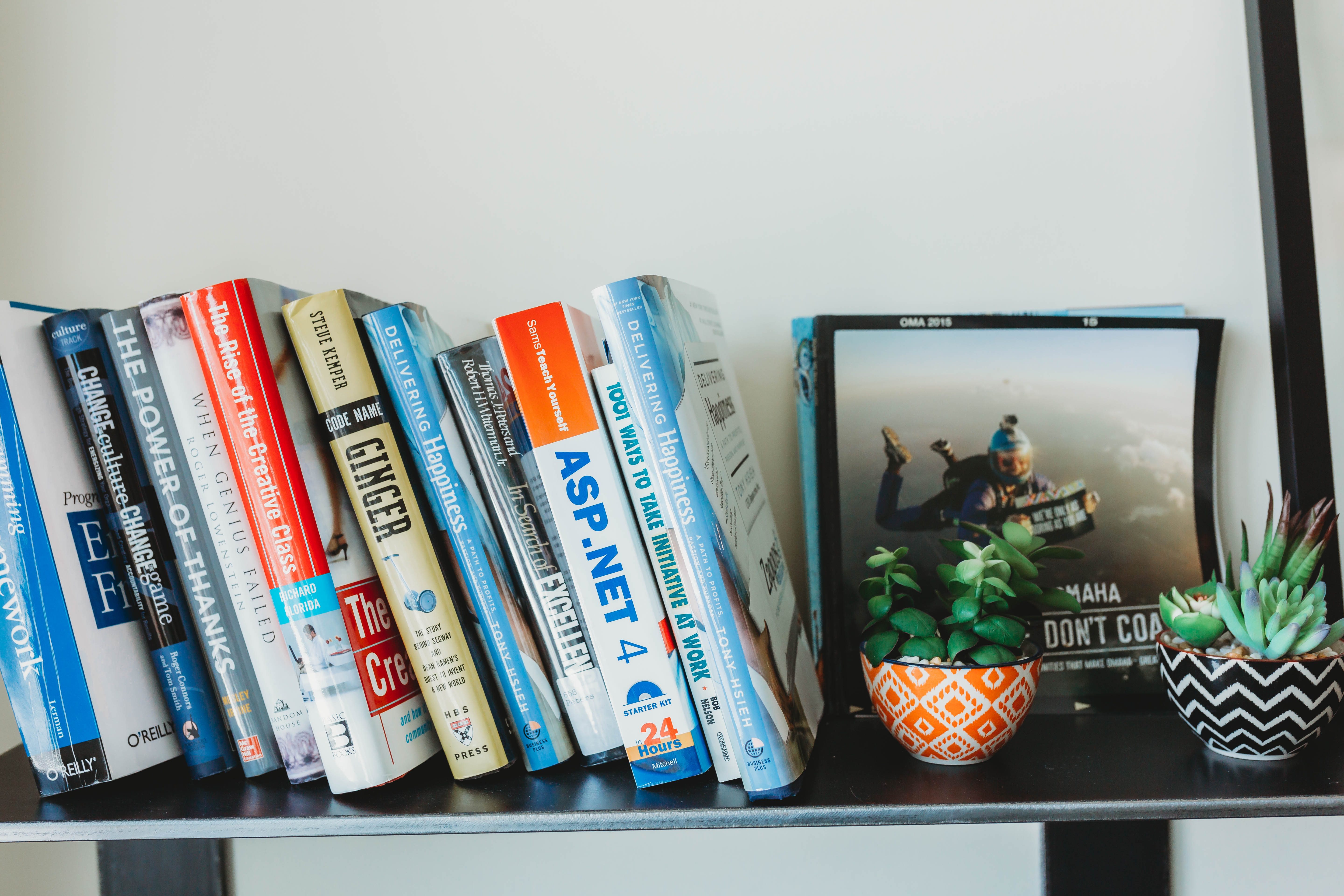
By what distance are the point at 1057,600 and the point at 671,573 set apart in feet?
0.89

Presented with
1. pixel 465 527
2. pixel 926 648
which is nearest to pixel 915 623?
pixel 926 648

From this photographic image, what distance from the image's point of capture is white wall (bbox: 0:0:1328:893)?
0.65 metres

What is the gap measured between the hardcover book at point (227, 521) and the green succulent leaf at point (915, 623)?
38 cm

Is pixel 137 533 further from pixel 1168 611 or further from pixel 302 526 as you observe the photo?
pixel 1168 611

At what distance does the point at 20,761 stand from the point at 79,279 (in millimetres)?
405

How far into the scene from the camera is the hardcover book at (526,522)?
50cm

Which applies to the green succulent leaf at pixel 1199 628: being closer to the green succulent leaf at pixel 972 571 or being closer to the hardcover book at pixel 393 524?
the green succulent leaf at pixel 972 571

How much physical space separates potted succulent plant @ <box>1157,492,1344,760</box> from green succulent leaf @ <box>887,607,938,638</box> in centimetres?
16

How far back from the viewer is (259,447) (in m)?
0.47

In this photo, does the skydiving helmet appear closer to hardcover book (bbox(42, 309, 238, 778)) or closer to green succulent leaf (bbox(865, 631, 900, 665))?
green succulent leaf (bbox(865, 631, 900, 665))

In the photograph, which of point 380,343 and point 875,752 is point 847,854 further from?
point 380,343

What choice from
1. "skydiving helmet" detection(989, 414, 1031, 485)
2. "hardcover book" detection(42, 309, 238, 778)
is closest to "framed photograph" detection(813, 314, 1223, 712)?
"skydiving helmet" detection(989, 414, 1031, 485)

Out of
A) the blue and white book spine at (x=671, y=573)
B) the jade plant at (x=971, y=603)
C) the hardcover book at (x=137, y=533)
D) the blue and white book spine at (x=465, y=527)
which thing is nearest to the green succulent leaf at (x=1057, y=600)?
the jade plant at (x=971, y=603)

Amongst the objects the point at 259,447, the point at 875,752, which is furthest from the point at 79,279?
the point at 875,752
